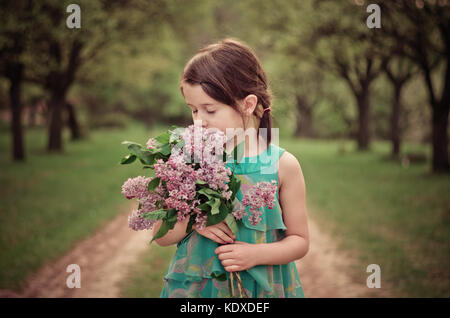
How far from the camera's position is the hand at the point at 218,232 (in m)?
2.03

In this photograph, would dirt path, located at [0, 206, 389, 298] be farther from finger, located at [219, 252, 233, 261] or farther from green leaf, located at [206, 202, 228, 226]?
green leaf, located at [206, 202, 228, 226]

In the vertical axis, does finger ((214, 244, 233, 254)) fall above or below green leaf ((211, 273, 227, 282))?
above

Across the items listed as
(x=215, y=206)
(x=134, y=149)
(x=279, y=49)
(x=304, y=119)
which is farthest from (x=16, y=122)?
(x=304, y=119)

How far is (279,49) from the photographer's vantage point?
58.9ft

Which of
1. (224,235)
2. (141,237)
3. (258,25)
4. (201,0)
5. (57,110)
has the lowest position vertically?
(141,237)

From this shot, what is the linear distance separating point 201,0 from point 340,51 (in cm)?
817

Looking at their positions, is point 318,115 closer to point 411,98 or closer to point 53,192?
point 411,98

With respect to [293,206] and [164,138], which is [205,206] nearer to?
[164,138]

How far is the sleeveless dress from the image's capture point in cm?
218

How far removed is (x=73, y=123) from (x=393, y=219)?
23.9 metres

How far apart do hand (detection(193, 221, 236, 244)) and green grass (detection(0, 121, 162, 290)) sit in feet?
13.3

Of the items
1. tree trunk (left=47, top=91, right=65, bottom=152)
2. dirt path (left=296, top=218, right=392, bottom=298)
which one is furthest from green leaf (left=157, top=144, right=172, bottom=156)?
tree trunk (left=47, top=91, right=65, bottom=152)
